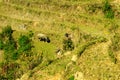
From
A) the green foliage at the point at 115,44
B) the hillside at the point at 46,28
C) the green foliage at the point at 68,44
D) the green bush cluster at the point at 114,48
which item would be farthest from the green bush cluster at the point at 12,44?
the green bush cluster at the point at 114,48

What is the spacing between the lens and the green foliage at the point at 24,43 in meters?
59.5

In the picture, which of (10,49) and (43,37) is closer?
(10,49)

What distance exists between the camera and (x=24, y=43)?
60.9 metres

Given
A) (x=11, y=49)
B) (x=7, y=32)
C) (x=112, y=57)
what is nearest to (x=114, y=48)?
(x=112, y=57)

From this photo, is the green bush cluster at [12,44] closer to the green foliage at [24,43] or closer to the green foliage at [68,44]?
the green foliage at [24,43]

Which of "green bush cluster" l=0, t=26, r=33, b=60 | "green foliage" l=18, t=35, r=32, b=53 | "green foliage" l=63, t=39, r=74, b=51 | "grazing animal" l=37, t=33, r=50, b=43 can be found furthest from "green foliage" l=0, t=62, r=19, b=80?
"green foliage" l=63, t=39, r=74, b=51

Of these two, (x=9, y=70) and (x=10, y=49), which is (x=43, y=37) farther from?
(x=9, y=70)

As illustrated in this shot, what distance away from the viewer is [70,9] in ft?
212

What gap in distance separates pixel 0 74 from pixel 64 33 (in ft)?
40.0

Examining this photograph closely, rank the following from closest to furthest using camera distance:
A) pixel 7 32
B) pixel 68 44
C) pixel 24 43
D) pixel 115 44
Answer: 1. pixel 115 44
2. pixel 68 44
3. pixel 24 43
4. pixel 7 32

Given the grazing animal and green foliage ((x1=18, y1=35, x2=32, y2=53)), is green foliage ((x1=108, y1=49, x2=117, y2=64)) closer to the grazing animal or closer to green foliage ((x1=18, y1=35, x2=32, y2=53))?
the grazing animal

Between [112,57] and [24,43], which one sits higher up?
[112,57]

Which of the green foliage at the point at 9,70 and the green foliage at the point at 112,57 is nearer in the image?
the green foliage at the point at 112,57

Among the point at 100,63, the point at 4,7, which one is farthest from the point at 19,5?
the point at 100,63
